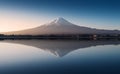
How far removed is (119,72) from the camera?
608 cm

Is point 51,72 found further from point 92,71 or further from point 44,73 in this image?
point 92,71

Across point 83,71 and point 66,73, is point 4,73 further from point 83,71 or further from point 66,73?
point 83,71

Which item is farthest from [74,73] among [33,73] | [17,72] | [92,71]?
[17,72]

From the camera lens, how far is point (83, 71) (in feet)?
20.6

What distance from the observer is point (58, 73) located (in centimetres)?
592

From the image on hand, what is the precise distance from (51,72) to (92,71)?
3.52ft

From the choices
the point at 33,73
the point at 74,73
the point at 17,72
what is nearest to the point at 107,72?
the point at 74,73

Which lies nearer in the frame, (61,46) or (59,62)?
(59,62)

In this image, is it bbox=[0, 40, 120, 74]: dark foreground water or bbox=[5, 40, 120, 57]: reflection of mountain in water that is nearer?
bbox=[0, 40, 120, 74]: dark foreground water

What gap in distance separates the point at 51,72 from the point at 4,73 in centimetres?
116

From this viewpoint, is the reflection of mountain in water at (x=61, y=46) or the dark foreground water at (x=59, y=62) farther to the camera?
the reflection of mountain in water at (x=61, y=46)

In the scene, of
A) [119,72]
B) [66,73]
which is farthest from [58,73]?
[119,72]

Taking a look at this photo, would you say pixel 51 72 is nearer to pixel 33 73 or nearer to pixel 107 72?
pixel 33 73

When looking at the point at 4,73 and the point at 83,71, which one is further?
the point at 83,71
